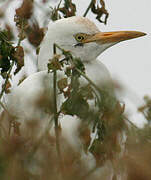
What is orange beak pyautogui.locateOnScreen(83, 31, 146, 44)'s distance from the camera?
244 centimetres

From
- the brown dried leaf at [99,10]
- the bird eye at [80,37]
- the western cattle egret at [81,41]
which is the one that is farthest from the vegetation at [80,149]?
the bird eye at [80,37]

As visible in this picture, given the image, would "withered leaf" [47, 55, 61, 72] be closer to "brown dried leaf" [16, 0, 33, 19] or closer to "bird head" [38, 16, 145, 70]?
"brown dried leaf" [16, 0, 33, 19]

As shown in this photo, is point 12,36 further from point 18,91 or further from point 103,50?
point 103,50

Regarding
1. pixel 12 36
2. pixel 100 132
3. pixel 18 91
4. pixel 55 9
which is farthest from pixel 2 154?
pixel 55 9

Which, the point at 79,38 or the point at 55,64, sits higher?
the point at 55,64

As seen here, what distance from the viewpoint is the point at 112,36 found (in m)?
2.55

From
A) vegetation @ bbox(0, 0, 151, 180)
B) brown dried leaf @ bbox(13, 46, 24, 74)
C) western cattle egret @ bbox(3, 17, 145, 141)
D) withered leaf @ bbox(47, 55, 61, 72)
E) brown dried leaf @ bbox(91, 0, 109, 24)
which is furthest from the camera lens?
western cattle egret @ bbox(3, 17, 145, 141)

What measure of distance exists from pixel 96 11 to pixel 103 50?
2.15 feet

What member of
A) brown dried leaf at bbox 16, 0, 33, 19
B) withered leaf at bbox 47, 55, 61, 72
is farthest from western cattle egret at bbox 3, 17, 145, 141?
withered leaf at bbox 47, 55, 61, 72

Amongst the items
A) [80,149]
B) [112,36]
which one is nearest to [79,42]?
[112,36]

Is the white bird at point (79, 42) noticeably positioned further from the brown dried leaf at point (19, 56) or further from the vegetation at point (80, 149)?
the vegetation at point (80, 149)

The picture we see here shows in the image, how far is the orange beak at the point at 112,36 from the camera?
244 cm

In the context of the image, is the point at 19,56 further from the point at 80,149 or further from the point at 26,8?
the point at 80,149

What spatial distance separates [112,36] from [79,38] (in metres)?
0.20
